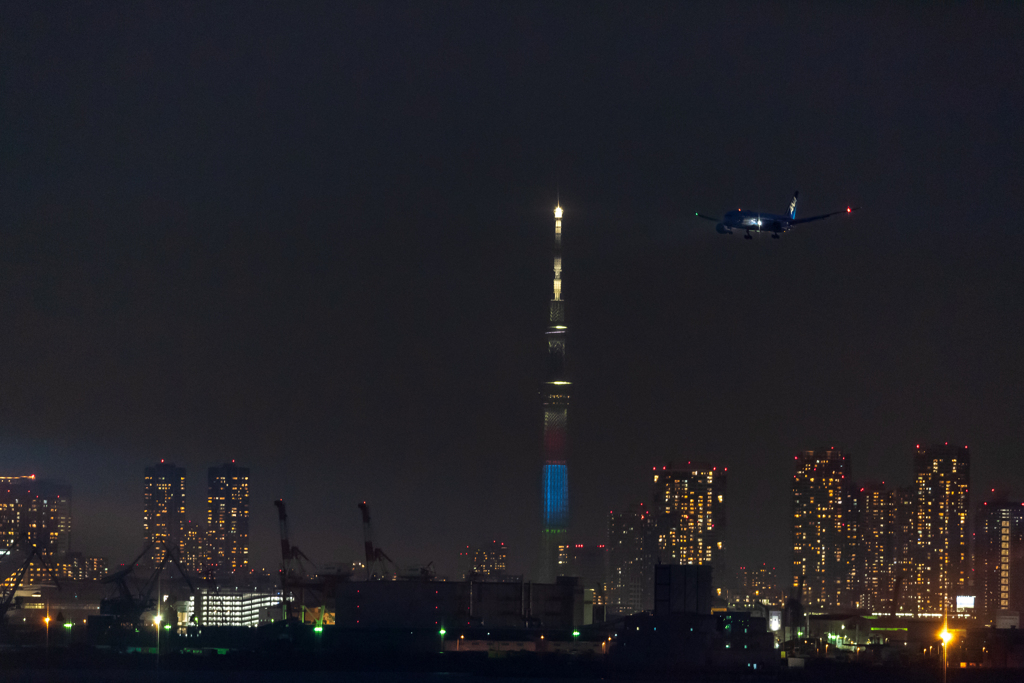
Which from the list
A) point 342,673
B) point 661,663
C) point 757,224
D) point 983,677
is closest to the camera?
point 757,224

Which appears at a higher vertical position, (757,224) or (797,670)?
(757,224)

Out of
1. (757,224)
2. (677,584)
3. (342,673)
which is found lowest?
(342,673)

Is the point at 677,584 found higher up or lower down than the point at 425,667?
higher up

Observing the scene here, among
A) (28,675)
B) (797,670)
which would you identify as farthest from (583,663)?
(28,675)

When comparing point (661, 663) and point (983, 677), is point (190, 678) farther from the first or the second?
point (983, 677)

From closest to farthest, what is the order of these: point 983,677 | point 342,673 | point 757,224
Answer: point 757,224
point 983,677
point 342,673

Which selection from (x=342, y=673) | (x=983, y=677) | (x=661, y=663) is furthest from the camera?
(x=342, y=673)

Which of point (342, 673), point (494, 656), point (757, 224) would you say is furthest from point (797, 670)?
point (757, 224)

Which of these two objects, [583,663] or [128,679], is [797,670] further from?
[128,679]

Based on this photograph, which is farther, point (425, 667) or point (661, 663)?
point (425, 667)
